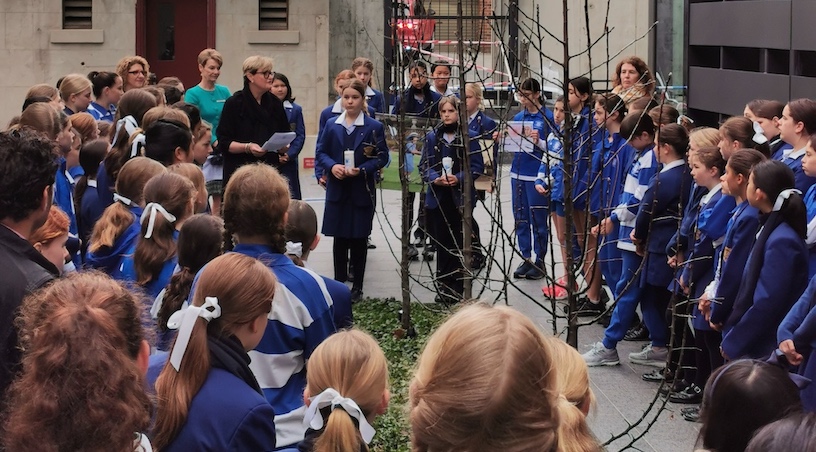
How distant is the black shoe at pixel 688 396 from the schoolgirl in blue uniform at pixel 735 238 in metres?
0.89

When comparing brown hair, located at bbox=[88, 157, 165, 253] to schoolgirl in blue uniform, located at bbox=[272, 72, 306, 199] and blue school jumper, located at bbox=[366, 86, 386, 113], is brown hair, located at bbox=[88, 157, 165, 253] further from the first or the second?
blue school jumper, located at bbox=[366, 86, 386, 113]

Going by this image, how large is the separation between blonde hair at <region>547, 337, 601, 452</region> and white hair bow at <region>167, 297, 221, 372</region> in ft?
3.53

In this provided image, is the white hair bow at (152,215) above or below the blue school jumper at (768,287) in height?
above

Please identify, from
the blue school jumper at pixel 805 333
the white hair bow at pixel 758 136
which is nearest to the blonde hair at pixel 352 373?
the blue school jumper at pixel 805 333

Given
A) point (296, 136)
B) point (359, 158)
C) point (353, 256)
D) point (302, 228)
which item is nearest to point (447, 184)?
point (359, 158)

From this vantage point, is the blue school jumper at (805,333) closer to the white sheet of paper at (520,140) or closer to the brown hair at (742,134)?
the brown hair at (742,134)

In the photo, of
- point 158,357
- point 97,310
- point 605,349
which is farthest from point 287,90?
point 97,310

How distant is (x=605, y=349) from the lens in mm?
8219

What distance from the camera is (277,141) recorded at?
10.4m

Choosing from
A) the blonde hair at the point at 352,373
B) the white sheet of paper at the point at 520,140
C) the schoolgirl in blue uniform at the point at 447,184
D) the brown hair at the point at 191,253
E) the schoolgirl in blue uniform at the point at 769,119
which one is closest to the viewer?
the blonde hair at the point at 352,373

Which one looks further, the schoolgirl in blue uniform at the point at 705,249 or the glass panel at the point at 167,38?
the glass panel at the point at 167,38

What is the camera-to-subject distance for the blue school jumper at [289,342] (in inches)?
172

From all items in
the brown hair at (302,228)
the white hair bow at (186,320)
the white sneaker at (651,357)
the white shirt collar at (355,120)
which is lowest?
the white sneaker at (651,357)

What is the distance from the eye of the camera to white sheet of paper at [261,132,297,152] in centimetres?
1034
